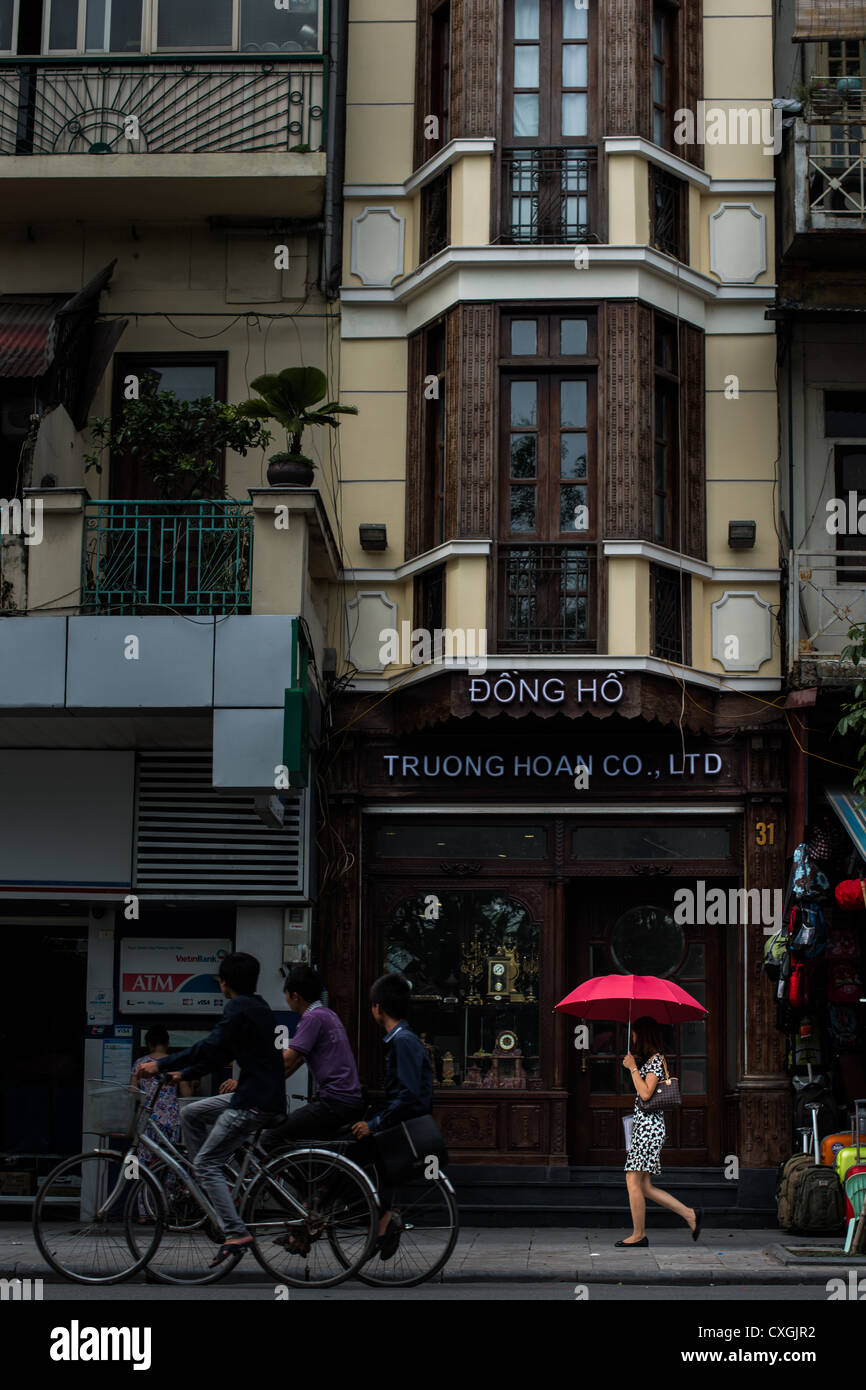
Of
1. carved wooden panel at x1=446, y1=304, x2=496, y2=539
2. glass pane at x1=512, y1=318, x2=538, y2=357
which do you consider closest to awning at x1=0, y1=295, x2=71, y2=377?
carved wooden panel at x1=446, y1=304, x2=496, y2=539

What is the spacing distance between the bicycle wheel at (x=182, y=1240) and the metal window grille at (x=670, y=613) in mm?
7079

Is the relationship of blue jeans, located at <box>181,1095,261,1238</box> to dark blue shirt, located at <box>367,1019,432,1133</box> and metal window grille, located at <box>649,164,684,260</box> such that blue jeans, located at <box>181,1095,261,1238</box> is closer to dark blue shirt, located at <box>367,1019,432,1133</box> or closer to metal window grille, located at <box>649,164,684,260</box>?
dark blue shirt, located at <box>367,1019,432,1133</box>

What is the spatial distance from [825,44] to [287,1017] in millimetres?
10537

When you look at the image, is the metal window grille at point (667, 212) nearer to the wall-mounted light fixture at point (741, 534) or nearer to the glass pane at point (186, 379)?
the wall-mounted light fixture at point (741, 534)

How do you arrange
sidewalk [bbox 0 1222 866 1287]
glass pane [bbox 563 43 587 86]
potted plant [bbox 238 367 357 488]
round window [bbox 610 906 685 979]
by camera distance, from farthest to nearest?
glass pane [bbox 563 43 587 86], round window [bbox 610 906 685 979], potted plant [bbox 238 367 357 488], sidewalk [bbox 0 1222 866 1287]

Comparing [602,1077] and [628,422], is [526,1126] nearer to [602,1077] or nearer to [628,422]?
[602,1077]

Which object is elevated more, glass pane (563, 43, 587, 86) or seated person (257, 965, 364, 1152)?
glass pane (563, 43, 587, 86)

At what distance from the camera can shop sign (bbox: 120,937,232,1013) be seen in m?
15.4

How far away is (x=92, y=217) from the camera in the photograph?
1686 centimetres

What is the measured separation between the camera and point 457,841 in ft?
52.5

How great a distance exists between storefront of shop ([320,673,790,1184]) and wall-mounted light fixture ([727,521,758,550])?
1.59 meters

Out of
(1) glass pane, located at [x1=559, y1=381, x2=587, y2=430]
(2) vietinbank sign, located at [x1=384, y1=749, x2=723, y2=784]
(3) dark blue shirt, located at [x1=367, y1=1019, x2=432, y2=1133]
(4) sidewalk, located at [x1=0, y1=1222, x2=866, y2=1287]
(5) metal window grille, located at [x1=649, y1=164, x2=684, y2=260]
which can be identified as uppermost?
(5) metal window grille, located at [x1=649, y1=164, x2=684, y2=260]

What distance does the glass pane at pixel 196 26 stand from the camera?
1673 cm

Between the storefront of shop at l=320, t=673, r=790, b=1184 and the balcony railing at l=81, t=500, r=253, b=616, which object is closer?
the balcony railing at l=81, t=500, r=253, b=616
